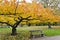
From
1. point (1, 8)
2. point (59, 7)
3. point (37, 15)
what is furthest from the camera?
point (59, 7)

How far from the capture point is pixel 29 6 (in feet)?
48.6

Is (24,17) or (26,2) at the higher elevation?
(26,2)

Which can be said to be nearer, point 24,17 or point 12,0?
point 12,0

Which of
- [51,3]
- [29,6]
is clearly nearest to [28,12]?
[29,6]

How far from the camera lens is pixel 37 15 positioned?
51.3 ft

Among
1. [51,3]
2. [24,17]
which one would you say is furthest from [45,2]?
[24,17]

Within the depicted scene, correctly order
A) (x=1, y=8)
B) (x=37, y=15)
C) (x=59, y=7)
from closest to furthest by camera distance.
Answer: (x=1, y=8) < (x=37, y=15) < (x=59, y=7)

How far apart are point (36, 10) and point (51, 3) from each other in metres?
18.0

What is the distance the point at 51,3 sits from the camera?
32.4 m

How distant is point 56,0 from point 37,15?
17867 millimetres

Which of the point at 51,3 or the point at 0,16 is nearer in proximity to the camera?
the point at 0,16

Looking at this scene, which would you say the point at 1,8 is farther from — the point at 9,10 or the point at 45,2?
the point at 45,2

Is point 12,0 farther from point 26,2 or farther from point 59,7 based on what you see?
point 59,7

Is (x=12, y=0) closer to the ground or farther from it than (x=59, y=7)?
farther from it
